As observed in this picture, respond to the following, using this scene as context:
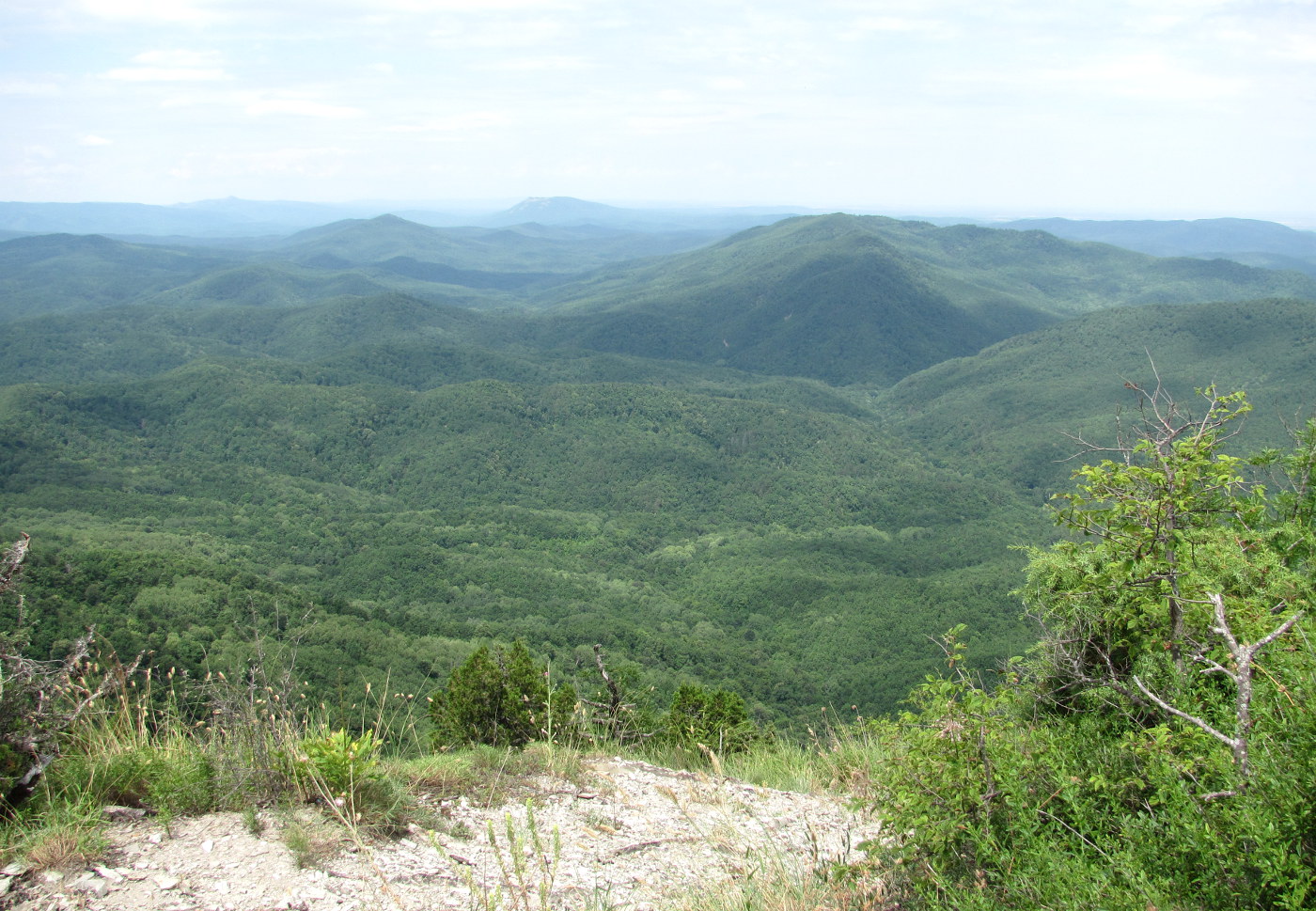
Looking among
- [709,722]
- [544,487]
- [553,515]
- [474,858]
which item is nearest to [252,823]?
[474,858]

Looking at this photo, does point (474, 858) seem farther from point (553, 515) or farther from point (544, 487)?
point (544, 487)

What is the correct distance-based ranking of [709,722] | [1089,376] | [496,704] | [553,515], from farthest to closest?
[1089,376]
[553,515]
[709,722]
[496,704]

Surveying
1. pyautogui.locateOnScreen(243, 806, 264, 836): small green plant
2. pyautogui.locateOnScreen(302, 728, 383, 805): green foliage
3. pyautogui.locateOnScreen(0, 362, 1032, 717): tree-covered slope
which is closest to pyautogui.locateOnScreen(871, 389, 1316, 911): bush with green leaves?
pyautogui.locateOnScreen(302, 728, 383, 805): green foliage

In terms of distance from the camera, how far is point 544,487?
99875mm

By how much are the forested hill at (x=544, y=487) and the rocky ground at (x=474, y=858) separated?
700 inches

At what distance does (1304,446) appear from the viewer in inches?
396

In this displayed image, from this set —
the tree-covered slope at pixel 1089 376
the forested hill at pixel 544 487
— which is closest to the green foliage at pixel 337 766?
the forested hill at pixel 544 487

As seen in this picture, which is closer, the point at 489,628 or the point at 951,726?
the point at 951,726

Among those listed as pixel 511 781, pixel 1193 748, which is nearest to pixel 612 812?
pixel 511 781

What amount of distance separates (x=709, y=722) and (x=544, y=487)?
89.9m

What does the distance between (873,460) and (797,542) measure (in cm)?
3289

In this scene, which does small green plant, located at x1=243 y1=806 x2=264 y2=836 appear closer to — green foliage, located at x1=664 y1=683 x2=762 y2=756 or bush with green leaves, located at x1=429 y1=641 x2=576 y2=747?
bush with green leaves, located at x1=429 y1=641 x2=576 y2=747

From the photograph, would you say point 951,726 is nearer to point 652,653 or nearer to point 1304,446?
point 1304,446

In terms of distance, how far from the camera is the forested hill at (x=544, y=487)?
4431 centimetres
